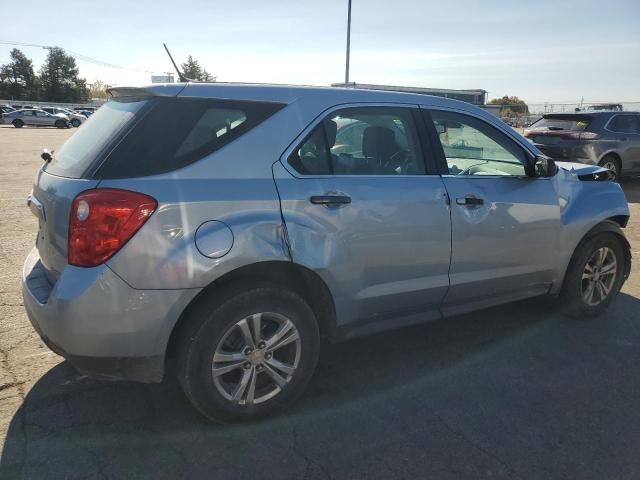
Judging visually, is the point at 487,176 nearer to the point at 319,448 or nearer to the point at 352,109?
the point at 352,109

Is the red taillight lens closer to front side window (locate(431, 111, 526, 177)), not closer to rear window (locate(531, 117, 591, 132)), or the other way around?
front side window (locate(431, 111, 526, 177))

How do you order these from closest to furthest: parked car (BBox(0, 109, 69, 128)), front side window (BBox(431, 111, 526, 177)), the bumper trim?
Answer: the bumper trim → front side window (BBox(431, 111, 526, 177)) → parked car (BBox(0, 109, 69, 128))

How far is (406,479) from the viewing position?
8.12 ft

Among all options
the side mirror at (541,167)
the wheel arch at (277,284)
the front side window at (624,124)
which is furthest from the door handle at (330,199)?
the front side window at (624,124)

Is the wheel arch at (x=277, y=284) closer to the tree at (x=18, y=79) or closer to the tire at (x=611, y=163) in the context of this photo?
the tire at (x=611, y=163)

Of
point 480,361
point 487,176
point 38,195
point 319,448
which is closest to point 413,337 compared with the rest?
point 480,361

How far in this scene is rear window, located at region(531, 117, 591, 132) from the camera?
440 inches

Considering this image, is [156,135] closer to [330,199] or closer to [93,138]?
[93,138]

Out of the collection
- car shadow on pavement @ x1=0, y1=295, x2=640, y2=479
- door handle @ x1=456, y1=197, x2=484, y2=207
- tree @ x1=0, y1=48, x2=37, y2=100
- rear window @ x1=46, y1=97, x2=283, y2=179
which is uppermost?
tree @ x1=0, y1=48, x2=37, y2=100

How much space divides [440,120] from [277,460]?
232 cm

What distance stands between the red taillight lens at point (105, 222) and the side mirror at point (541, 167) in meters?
2.69

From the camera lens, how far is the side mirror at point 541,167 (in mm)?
3785

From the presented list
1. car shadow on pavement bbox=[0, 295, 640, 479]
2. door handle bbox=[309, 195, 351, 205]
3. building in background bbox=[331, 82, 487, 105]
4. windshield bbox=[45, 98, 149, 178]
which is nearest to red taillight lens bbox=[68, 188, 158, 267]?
windshield bbox=[45, 98, 149, 178]

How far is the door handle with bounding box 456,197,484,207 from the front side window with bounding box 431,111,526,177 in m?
0.20
